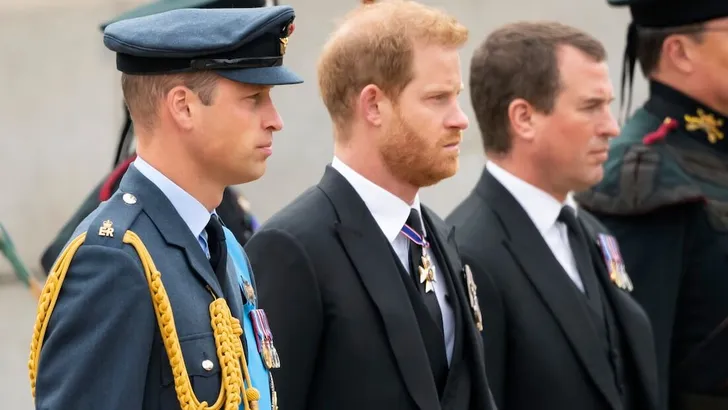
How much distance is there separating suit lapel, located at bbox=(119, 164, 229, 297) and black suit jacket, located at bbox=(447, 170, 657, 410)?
1388 mm

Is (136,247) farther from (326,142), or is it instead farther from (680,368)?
(326,142)

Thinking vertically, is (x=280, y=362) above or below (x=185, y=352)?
below

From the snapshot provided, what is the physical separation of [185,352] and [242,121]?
46 centimetres

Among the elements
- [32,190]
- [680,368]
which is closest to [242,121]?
[680,368]

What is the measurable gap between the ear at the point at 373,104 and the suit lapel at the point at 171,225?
937mm

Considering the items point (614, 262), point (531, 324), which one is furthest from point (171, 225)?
point (614, 262)

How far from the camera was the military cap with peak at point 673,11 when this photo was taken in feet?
17.3

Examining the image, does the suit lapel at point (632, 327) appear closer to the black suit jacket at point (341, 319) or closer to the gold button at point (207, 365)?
the black suit jacket at point (341, 319)

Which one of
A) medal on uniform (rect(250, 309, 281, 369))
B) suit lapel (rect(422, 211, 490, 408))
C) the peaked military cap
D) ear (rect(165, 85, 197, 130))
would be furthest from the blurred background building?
ear (rect(165, 85, 197, 130))

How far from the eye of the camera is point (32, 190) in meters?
6.38

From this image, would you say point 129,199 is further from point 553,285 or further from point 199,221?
point 553,285

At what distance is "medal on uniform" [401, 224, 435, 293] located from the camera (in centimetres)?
372

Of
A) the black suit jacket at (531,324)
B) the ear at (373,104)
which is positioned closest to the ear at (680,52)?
the black suit jacket at (531,324)

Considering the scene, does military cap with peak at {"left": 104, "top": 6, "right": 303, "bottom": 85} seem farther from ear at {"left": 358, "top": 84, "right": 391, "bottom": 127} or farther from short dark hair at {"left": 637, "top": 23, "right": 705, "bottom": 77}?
short dark hair at {"left": 637, "top": 23, "right": 705, "bottom": 77}
